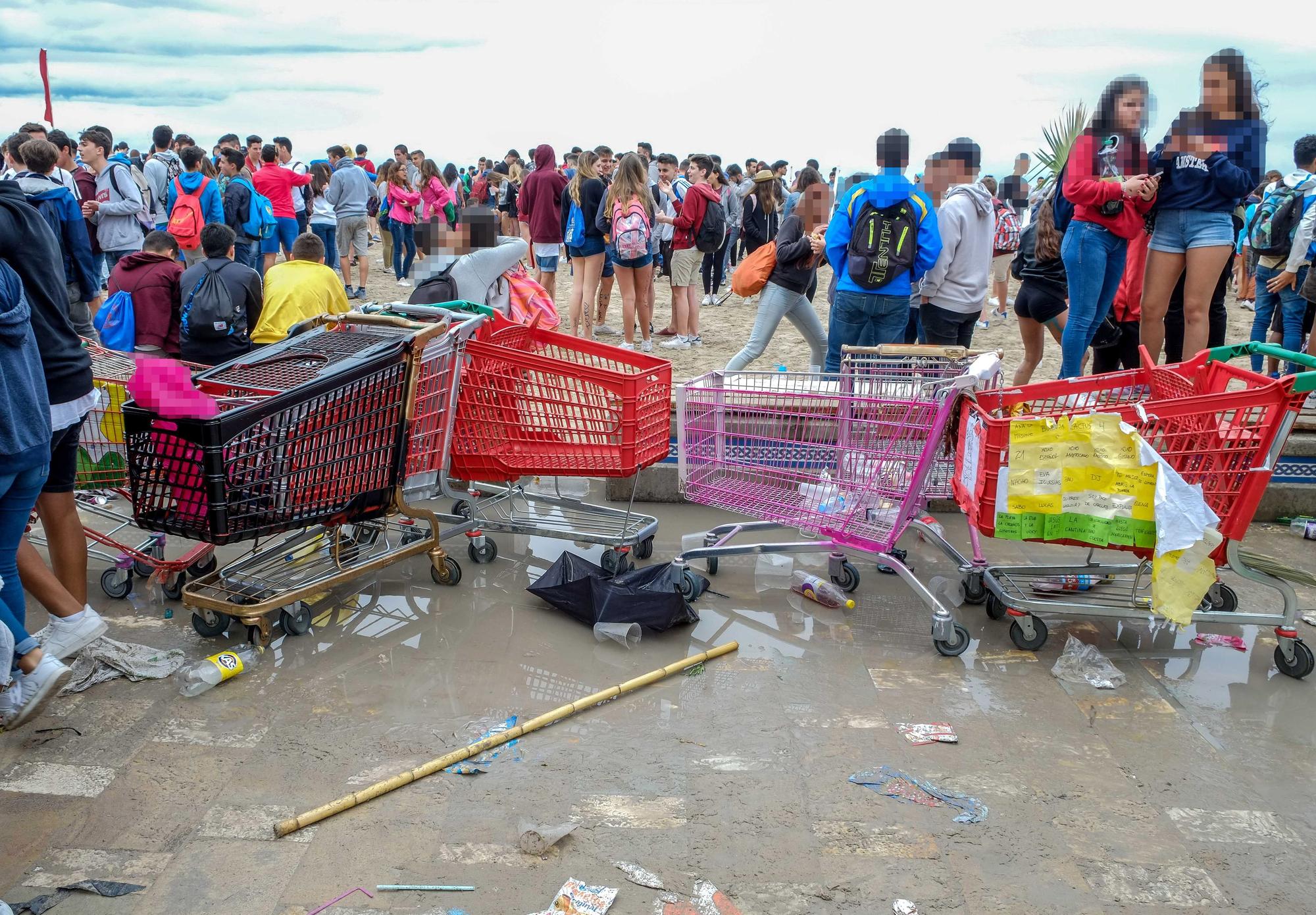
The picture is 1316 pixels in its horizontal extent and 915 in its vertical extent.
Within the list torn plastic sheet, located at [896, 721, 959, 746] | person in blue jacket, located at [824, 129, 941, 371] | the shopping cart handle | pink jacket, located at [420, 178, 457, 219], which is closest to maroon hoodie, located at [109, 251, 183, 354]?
person in blue jacket, located at [824, 129, 941, 371]

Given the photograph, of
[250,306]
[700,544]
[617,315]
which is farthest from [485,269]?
[617,315]

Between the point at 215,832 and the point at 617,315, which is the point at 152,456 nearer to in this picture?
the point at 215,832

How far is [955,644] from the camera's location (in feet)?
A: 14.5

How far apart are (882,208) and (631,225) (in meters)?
3.83

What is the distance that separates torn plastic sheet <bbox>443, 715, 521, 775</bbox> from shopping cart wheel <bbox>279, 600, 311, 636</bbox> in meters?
1.12

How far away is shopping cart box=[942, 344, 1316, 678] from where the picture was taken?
13.5 ft

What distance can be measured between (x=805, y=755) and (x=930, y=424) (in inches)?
65.4

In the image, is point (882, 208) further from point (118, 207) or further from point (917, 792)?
point (118, 207)

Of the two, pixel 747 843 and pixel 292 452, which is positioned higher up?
pixel 292 452

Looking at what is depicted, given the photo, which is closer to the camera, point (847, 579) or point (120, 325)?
point (847, 579)

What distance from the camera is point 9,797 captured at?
10.9 feet

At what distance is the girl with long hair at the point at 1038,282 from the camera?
6898 millimetres

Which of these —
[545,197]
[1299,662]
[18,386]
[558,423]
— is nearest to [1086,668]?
[1299,662]

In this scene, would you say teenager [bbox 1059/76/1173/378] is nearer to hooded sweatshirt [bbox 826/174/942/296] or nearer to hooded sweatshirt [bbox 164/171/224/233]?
hooded sweatshirt [bbox 826/174/942/296]
